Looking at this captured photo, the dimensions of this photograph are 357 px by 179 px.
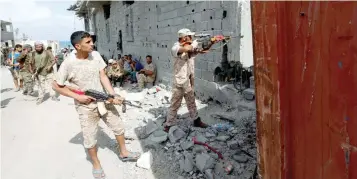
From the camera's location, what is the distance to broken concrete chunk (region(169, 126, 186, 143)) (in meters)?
3.71

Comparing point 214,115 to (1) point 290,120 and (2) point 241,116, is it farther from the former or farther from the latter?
(1) point 290,120

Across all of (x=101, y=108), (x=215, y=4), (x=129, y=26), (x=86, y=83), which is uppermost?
(x=129, y=26)

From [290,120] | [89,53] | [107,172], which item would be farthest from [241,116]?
[290,120]

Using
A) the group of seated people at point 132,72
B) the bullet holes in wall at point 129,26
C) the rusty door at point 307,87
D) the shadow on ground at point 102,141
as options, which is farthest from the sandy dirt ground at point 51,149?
the bullet holes in wall at point 129,26

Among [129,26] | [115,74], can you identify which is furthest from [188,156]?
[129,26]

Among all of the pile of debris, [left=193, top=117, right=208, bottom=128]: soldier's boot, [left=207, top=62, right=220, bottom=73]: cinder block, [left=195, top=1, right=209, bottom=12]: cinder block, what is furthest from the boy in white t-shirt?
[left=195, top=1, right=209, bottom=12]: cinder block

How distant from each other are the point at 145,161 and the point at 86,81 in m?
1.16

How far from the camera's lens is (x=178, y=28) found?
637 cm

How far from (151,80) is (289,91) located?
711 cm

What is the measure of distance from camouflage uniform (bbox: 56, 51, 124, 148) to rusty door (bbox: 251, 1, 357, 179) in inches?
84.7

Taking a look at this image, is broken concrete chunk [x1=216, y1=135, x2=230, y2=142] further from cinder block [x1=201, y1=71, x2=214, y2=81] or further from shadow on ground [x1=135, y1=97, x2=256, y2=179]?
cinder block [x1=201, y1=71, x2=214, y2=81]

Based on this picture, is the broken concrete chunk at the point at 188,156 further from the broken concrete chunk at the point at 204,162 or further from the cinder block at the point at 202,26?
the cinder block at the point at 202,26

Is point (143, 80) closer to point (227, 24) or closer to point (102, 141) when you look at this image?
point (227, 24)

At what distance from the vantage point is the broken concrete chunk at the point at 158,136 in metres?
3.72
